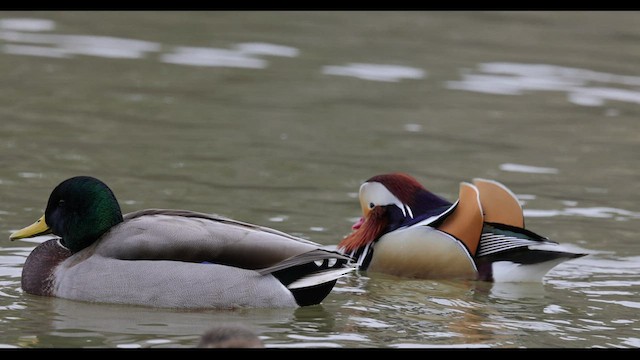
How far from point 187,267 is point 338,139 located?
5697 mm

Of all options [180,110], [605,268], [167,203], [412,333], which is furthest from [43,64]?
[412,333]

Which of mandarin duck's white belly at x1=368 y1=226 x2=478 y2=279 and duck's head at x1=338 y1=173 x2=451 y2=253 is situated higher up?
duck's head at x1=338 y1=173 x2=451 y2=253

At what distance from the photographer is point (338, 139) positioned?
13969 millimetres

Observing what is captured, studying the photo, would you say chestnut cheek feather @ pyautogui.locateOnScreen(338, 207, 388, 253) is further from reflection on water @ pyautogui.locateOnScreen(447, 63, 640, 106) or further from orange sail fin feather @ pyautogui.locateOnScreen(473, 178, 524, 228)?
reflection on water @ pyautogui.locateOnScreen(447, 63, 640, 106)

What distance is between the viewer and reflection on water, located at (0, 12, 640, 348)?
8414 mm

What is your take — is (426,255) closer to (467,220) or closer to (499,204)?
(467,220)

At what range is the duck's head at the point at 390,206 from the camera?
10070 millimetres

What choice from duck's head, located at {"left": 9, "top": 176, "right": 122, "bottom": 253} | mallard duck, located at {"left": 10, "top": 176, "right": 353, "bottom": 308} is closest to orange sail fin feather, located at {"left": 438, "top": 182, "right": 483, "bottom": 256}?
mallard duck, located at {"left": 10, "top": 176, "right": 353, "bottom": 308}

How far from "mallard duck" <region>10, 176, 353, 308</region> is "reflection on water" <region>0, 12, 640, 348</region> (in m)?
0.12

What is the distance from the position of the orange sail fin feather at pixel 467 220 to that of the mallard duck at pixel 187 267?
1.34m

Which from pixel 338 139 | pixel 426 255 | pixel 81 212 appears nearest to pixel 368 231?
pixel 426 255

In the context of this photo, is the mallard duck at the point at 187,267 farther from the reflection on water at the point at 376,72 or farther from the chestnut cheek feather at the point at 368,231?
the reflection on water at the point at 376,72

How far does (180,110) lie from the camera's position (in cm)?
1479

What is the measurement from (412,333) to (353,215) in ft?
11.5
